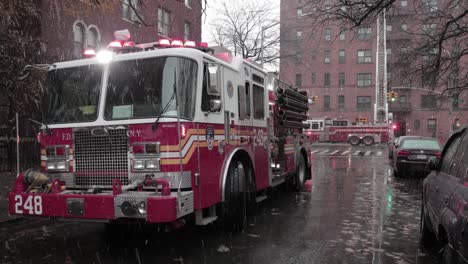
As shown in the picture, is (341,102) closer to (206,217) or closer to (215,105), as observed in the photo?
(206,217)

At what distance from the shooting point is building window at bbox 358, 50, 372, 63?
60188mm

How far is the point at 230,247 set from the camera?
19.5 ft

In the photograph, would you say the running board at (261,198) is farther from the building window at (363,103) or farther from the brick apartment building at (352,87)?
the building window at (363,103)

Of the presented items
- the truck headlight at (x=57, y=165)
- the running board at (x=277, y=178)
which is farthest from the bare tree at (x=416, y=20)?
the truck headlight at (x=57, y=165)

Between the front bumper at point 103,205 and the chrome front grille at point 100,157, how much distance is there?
0.28 meters

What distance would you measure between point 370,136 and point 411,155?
89.0 feet

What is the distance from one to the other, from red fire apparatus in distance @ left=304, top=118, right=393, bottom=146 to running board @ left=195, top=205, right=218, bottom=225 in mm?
32905

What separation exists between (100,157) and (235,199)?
2.16m

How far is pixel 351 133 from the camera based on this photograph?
41.6 metres

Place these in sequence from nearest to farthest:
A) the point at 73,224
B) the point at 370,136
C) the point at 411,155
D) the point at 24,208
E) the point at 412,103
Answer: the point at 24,208 < the point at 73,224 < the point at 411,155 < the point at 370,136 < the point at 412,103

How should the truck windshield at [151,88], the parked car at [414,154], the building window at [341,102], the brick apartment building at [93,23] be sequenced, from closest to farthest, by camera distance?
the truck windshield at [151,88]
the parked car at [414,154]
the brick apartment building at [93,23]
the building window at [341,102]

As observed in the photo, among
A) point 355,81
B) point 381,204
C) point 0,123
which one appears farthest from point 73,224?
point 355,81

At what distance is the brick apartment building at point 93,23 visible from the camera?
50.1 feet

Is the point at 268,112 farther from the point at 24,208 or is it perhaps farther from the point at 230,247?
the point at 24,208
